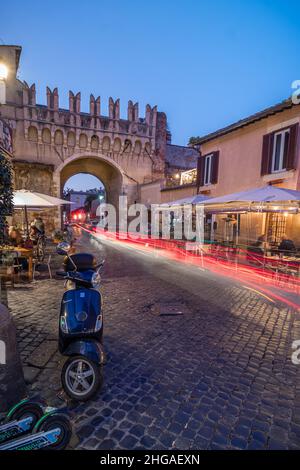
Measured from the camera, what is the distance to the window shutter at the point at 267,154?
474 inches

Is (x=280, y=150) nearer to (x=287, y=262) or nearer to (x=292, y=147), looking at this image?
(x=292, y=147)

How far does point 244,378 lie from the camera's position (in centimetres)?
320

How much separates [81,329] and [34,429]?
1048 mm

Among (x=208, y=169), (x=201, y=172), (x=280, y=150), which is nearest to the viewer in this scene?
(x=280, y=150)

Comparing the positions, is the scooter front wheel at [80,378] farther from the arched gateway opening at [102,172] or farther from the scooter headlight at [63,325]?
the arched gateway opening at [102,172]

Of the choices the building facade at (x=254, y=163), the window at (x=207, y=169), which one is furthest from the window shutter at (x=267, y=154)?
the window at (x=207, y=169)

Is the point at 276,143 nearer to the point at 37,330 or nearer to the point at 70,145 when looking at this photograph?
the point at 37,330

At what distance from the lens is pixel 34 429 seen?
2.12 meters

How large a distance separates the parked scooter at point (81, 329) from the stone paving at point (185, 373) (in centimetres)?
22

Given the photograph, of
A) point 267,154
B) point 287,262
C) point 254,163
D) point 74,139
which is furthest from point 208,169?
point 74,139

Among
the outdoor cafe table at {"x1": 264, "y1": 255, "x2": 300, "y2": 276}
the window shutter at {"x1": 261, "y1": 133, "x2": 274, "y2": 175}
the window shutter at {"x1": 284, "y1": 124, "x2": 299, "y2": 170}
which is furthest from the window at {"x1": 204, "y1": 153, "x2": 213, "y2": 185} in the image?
the outdoor cafe table at {"x1": 264, "y1": 255, "x2": 300, "y2": 276}

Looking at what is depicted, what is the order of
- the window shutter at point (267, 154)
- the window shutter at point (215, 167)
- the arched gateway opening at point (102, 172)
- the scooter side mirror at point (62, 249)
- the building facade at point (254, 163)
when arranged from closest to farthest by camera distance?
1. the scooter side mirror at point (62, 249)
2. the building facade at point (254, 163)
3. the window shutter at point (267, 154)
4. the window shutter at point (215, 167)
5. the arched gateway opening at point (102, 172)

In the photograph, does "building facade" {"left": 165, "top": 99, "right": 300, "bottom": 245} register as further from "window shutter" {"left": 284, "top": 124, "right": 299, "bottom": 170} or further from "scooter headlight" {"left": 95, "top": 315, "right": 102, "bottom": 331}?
"scooter headlight" {"left": 95, "top": 315, "right": 102, "bottom": 331}
